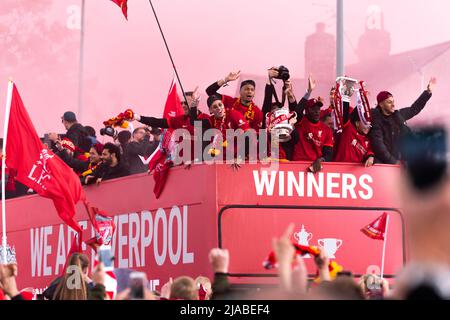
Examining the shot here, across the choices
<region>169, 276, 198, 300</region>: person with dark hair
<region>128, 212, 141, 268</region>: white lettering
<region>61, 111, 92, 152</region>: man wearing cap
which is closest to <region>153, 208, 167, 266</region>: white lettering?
<region>128, 212, 141, 268</region>: white lettering

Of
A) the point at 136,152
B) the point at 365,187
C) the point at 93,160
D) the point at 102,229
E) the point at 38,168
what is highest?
the point at 136,152

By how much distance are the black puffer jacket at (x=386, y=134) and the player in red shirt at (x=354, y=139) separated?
0.08 m

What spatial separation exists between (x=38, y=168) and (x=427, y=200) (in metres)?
8.92

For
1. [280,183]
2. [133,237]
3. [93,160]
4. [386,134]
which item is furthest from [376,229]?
[93,160]

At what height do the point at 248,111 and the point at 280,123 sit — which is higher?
the point at 248,111

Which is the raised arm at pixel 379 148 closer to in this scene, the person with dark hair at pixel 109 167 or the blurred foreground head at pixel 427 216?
the person with dark hair at pixel 109 167

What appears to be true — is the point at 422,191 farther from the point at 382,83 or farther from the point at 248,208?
the point at 382,83

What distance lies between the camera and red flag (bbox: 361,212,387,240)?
11.1m

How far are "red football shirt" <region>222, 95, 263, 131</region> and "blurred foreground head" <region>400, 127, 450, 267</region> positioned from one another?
720cm

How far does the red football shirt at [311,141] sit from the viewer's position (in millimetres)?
11836

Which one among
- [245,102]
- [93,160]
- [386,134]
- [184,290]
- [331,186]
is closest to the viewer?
[184,290]

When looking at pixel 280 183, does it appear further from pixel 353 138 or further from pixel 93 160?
pixel 93 160

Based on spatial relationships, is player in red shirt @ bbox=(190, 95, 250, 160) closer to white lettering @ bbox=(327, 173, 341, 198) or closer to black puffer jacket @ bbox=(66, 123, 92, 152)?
white lettering @ bbox=(327, 173, 341, 198)

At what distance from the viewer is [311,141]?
38.9 ft
